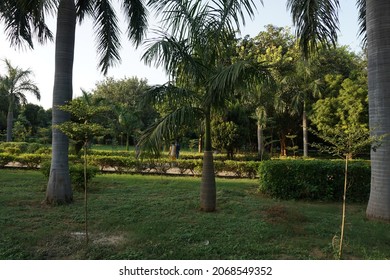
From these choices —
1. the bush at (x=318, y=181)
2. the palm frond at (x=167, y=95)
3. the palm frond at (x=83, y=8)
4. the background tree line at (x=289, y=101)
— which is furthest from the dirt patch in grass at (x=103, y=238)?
the background tree line at (x=289, y=101)

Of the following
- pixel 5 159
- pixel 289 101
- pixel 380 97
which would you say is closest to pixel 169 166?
pixel 5 159

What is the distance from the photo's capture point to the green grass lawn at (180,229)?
4281 mm

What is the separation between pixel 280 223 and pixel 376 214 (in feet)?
6.76

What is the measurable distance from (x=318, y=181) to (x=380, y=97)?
2952mm

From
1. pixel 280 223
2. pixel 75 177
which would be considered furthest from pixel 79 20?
pixel 280 223

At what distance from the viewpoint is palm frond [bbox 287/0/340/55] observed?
18.9ft

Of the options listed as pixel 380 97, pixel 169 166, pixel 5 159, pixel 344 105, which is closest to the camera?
pixel 380 97

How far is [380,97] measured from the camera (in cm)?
578

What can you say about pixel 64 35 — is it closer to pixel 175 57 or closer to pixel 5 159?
pixel 175 57

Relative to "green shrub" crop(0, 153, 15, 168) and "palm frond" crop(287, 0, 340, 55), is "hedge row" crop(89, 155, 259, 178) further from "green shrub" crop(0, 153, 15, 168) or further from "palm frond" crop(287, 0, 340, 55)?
"palm frond" crop(287, 0, 340, 55)

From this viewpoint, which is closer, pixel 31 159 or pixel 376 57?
pixel 376 57

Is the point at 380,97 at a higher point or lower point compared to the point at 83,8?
lower

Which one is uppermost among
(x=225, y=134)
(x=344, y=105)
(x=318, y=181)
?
(x=344, y=105)

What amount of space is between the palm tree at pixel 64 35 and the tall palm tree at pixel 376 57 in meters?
4.38
